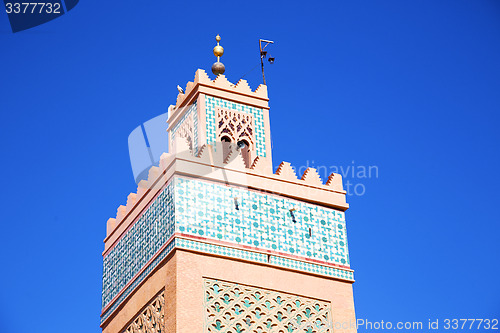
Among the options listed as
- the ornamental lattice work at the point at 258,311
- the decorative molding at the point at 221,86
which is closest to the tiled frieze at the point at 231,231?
the ornamental lattice work at the point at 258,311

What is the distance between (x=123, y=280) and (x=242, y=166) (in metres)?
2.23

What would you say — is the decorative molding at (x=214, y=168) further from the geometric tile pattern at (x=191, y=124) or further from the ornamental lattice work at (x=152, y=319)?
the ornamental lattice work at (x=152, y=319)

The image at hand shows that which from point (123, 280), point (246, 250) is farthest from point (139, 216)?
point (246, 250)

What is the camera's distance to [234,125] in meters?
13.8

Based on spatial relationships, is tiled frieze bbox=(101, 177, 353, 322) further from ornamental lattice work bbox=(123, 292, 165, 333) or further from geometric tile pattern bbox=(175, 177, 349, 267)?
ornamental lattice work bbox=(123, 292, 165, 333)

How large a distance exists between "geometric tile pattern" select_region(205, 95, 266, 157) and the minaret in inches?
0.6

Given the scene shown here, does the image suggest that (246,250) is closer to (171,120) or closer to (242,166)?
(242,166)

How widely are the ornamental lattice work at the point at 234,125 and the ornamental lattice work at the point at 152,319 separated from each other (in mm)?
2617

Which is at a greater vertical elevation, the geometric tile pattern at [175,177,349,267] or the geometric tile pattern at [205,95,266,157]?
the geometric tile pattern at [205,95,266,157]

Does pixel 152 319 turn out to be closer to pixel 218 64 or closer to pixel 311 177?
pixel 311 177

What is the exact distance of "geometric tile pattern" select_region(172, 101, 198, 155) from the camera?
13.6 meters

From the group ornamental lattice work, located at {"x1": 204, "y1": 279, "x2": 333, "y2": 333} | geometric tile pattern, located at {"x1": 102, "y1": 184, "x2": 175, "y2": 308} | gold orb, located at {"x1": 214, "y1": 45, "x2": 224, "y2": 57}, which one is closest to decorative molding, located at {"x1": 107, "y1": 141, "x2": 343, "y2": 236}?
geometric tile pattern, located at {"x1": 102, "y1": 184, "x2": 175, "y2": 308}

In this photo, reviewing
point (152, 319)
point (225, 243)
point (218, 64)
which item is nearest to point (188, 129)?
point (218, 64)

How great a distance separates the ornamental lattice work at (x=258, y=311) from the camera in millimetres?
11812
